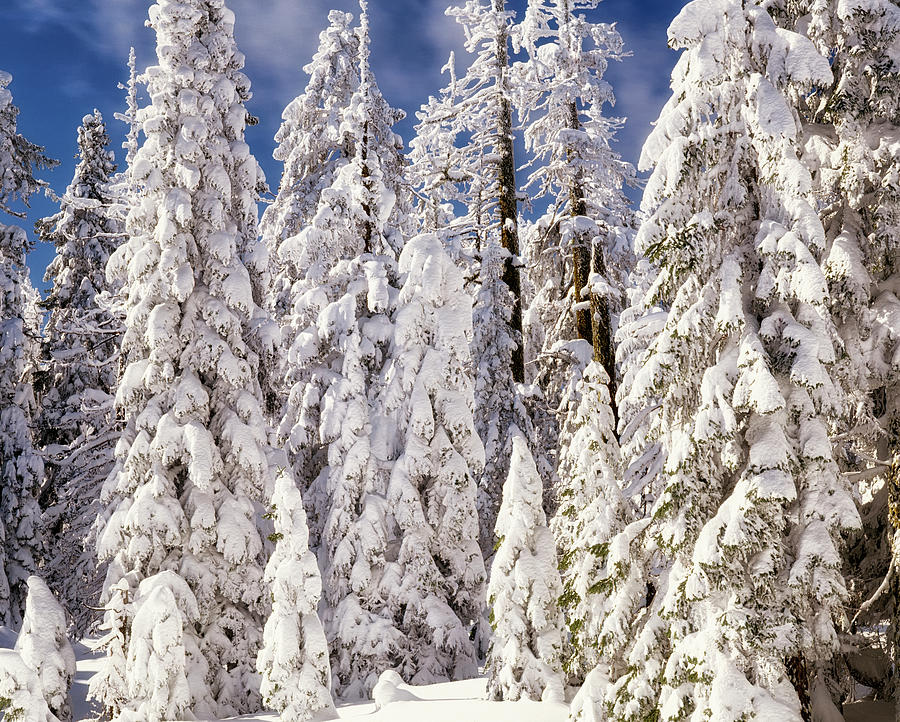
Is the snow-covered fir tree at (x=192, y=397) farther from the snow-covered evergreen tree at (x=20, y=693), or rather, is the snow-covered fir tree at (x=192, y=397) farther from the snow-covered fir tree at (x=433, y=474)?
the snow-covered fir tree at (x=433, y=474)

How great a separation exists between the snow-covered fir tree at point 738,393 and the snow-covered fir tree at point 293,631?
20.9ft

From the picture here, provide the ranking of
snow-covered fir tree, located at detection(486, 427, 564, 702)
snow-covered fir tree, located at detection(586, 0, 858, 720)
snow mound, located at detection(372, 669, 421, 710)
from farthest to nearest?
1. snow mound, located at detection(372, 669, 421, 710)
2. snow-covered fir tree, located at detection(486, 427, 564, 702)
3. snow-covered fir tree, located at detection(586, 0, 858, 720)

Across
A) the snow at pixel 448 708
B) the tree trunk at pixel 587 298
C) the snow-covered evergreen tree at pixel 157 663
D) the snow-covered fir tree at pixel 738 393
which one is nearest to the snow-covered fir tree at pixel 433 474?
the snow at pixel 448 708

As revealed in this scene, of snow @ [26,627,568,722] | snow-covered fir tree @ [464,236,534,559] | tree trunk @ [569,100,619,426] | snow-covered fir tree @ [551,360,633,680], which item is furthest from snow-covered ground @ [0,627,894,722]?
tree trunk @ [569,100,619,426]

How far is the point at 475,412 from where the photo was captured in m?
22.2

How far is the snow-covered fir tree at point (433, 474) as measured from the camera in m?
17.5

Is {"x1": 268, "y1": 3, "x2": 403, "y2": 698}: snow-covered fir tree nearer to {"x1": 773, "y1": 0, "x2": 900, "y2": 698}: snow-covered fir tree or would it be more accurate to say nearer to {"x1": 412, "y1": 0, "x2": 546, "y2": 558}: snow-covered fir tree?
{"x1": 412, "y1": 0, "x2": 546, "y2": 558}: snow-covered fir tree

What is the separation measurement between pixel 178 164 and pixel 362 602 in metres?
10.3

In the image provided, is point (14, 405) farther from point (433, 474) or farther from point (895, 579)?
point (895, 579)

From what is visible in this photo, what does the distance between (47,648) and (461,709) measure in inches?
276

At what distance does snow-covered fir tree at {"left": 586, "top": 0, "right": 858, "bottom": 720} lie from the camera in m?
8.73

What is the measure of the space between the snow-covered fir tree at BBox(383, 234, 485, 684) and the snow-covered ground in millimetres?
1976

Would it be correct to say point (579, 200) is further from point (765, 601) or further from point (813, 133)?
point (765, 601)

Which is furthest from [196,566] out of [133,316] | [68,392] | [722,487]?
[68,392]
